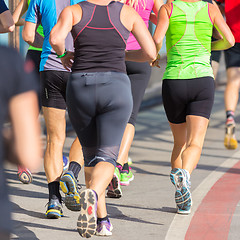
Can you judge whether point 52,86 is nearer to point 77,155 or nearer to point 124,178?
point 77,155

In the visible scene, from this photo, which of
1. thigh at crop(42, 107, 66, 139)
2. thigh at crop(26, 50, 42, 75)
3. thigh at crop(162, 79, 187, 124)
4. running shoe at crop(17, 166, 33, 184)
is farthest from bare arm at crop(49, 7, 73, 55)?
running shoe at crop(17, 166, 33, 184)

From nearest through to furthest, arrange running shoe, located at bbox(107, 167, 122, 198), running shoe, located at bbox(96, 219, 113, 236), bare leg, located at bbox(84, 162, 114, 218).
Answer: bare leg, located at bbox(84, 162, 114, 218) < running shoe, located at bbox(96, 219, 113, 236) < running shoe, located at bbox(107, 167, 122, 198)

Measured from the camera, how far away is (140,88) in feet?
22.9

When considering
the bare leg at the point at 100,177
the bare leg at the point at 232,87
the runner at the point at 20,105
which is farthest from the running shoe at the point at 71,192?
the bare leg at the point at 232,87

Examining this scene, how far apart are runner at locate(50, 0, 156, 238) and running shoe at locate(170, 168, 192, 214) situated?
0.88 metres

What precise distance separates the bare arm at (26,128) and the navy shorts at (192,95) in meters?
3.37

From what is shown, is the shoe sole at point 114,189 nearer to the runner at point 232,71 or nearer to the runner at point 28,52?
the runner at point 28,52

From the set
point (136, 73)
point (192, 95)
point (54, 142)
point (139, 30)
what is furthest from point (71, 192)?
point (136, 73)

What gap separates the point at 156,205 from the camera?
6.41 m

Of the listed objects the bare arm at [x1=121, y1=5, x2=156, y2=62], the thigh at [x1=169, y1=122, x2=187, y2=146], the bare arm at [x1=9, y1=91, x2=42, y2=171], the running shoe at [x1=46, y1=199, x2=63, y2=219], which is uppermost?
the bare arm at [x1=9, y1=91, x2=42, y2=171]

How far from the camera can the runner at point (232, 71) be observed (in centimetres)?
855

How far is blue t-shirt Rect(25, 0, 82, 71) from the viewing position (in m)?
5.99

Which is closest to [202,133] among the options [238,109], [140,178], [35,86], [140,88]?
[140,88]

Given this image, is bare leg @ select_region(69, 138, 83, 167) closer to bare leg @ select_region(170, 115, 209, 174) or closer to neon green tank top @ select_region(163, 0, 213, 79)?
bare leg @ select_region(170, 115, 209, 174)
